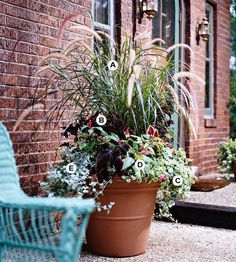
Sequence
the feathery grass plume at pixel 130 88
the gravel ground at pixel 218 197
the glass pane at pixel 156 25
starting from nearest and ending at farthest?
the feathery grass plume at pixel 130 88, the gravel ground at pixel 218 197, the glass pane at pixel 156 25

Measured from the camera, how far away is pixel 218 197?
492 cm

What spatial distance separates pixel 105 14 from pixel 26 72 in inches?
59.6

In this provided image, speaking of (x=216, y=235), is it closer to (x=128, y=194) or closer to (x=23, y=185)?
(x=128, y=194)

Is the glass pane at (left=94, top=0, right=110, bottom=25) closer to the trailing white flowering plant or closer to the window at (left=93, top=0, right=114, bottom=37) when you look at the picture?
the window at (left=93, top=0, right=114, bottom=37)

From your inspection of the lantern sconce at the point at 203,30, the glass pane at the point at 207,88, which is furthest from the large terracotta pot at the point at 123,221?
the glass pane at the point at 207,88

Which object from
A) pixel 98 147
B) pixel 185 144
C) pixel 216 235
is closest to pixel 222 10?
pixel 185 144

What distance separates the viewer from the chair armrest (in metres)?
1.62

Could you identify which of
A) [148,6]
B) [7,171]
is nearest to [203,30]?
[148,6]

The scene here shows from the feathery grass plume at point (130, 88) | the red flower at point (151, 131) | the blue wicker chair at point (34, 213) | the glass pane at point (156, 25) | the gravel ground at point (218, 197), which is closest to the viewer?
the blue wicker chair at point (34, 213)

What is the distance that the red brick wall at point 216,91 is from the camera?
6.55 meters

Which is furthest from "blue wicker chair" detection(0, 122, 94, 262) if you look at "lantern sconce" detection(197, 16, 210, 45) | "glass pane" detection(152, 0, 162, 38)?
"lantern sconce" detection(197, 16, 210, 45)

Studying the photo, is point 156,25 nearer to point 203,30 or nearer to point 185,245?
point 203,30

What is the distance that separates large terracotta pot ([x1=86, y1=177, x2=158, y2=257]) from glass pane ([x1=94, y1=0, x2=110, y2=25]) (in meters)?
2.00

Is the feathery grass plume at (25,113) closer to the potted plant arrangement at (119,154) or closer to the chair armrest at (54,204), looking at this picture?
the potted plant arrangement at (119,154)
